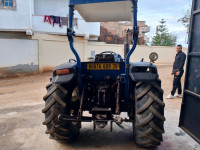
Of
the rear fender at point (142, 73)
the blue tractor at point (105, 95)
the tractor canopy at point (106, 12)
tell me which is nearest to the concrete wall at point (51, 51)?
the tractor canopy at point (106, 12)

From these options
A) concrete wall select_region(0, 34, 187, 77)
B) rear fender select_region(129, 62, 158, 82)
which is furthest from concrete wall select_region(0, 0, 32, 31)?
rear fender select_region(129, 62, 158, 82)

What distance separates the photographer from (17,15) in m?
11.9

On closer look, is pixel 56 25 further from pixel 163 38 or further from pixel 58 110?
pixel 163 38

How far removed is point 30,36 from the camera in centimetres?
1276

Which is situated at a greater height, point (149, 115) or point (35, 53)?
point (35, 53)

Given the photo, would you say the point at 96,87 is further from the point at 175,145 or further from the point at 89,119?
the point at 175,145

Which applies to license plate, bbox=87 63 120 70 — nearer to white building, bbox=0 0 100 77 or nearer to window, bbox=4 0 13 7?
white building, bbox=0 0 100 77

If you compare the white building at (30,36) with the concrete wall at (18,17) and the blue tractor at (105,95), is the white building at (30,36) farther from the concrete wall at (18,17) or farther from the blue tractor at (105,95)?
the blue tractor at (105,95)

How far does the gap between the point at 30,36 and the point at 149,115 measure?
37.6 ft

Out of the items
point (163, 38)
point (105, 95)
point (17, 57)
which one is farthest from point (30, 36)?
point (163, 38)

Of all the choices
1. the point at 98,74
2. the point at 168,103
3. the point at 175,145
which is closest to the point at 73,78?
the point at 98,74

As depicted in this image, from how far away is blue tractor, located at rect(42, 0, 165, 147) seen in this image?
305 centimetres

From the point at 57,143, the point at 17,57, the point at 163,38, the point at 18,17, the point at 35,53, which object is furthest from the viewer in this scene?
the point at 163,38

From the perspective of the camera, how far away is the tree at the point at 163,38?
1599 inches
